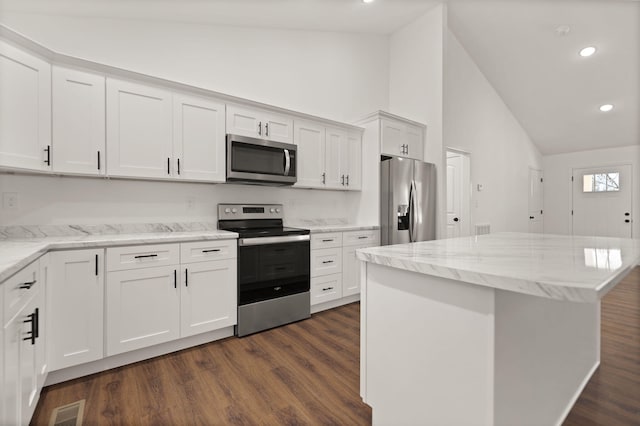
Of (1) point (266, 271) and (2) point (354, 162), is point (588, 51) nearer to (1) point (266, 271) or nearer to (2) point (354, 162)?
(2) point (354, 162)

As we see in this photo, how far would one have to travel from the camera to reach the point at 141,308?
86.4 inches

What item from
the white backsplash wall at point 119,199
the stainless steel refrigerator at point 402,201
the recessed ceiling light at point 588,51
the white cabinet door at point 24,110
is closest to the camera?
the white cabinet door at point 24,110

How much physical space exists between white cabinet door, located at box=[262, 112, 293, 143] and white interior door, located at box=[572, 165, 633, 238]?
283 inches

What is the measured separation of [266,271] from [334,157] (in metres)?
1.69

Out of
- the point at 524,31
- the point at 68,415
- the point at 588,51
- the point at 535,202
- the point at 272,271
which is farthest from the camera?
the point at 535,202

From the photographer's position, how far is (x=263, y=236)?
2768mm

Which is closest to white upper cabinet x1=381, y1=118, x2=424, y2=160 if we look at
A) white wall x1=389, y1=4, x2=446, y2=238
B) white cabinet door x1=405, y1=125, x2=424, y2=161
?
white cabinet door x1=405, y1=125, x2=424, y2=161

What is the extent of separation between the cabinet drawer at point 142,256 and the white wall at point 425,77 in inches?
127

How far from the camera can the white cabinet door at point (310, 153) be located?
3.46 meters

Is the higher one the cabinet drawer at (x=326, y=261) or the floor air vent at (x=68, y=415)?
the cabinet drawer at (x=326, y=261)

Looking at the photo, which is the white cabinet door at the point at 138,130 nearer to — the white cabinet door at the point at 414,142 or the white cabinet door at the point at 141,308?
the white cabinet door at the point at 141,308

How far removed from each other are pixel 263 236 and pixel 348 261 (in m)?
1.18

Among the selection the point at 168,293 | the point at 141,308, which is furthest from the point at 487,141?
the point at 141,308

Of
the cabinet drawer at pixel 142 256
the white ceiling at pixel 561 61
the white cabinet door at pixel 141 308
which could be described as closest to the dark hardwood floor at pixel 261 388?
the white cabinet door at pixel 141 308
